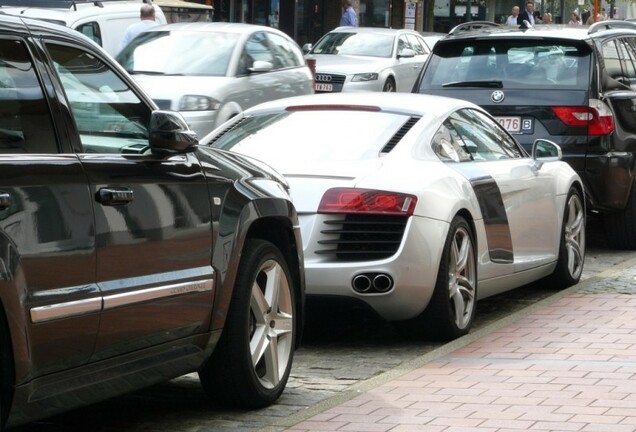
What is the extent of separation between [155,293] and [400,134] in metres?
3.38

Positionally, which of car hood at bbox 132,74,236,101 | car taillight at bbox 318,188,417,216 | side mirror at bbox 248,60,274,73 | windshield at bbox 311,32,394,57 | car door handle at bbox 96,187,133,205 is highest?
car door handle at bbox 96,187,133,205

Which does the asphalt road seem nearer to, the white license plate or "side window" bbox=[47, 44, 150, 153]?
"side window" bbox=[47, 44, 150, 153]

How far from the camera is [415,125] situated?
29.2 feet

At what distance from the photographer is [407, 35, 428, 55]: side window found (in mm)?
29823

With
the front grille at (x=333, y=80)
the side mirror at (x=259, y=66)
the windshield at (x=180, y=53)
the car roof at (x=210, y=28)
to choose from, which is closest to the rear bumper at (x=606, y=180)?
the windshield at (x=180, y=53)

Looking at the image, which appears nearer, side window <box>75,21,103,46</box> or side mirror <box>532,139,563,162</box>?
side mirror <box>532,139,563,162</box>

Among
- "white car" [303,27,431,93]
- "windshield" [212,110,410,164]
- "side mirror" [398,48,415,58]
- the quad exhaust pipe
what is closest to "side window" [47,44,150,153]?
the quad exhaust pipe

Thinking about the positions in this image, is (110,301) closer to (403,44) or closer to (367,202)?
(367,202)

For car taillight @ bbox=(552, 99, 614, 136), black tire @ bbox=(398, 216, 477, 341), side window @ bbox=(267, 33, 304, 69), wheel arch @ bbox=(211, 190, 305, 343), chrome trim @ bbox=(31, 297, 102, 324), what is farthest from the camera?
side window @ bbox=(267, 33, 304, 69)

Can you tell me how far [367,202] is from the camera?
802 centimetres

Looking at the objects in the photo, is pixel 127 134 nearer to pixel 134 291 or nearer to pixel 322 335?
pixel 134 291

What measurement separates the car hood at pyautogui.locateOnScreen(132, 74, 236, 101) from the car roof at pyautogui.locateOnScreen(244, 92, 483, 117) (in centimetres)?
563

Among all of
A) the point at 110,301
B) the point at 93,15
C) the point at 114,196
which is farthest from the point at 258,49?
the point at 110,301

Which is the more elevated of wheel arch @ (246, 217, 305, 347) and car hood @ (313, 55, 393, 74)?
wheel arch @ (246, 217, 305, 347)
